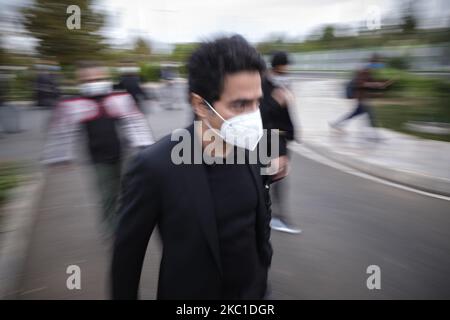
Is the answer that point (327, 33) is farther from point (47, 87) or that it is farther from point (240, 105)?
point (240, 105)

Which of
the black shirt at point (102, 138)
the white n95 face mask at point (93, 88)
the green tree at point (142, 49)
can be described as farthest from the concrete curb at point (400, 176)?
the green tree at point (142, 49)

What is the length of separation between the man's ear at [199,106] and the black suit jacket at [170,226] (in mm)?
188

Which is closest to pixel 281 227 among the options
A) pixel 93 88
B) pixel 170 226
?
pixel 93 88

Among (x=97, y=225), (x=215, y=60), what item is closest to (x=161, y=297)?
(x=215, y=60)

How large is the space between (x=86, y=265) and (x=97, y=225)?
904mm

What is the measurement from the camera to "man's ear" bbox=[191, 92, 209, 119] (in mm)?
1562

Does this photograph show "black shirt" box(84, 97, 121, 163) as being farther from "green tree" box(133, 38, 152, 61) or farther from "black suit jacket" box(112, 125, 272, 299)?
"green tree" box(133, 38, 152, 61)

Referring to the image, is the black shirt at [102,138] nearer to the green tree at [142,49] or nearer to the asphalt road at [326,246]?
the asphalt road at [326,246]

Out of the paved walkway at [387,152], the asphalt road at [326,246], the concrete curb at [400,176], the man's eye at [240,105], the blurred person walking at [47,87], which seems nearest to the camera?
the man's eye at [240,105]

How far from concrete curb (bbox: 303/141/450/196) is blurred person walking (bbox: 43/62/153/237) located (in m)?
4.05

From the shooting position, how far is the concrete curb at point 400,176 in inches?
212

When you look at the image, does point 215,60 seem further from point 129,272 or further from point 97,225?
point 97,225

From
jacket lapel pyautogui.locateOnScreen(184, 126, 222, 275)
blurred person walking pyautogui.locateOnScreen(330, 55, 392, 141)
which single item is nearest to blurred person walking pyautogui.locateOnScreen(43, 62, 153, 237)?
jacket lapel pyautogui.locateOnScreen(184, 126, 222, 275)

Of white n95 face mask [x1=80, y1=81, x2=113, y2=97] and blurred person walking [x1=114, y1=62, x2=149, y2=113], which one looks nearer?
white n95 face mask [x1=80, y1=81, x2=113, y2=97]
